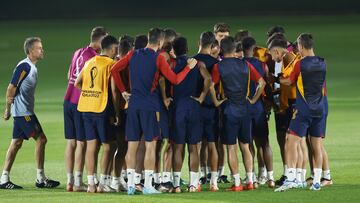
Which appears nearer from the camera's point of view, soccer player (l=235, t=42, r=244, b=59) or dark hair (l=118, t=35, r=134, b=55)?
dark hair (l=118, t=35, r=134, b=55)

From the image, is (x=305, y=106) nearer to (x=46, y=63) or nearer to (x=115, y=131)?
(x=115, y=131)

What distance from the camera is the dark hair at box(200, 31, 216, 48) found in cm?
1387

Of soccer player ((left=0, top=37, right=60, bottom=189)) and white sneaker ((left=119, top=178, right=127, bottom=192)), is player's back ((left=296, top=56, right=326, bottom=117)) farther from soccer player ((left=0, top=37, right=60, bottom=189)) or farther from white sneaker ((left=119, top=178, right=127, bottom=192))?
soccer player ((left=0, top=37, right=60, bottom=189))

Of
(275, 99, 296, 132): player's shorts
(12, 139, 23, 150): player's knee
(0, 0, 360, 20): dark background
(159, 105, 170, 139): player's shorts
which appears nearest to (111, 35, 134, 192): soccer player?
(159, 105, 170, 139): player's shorts

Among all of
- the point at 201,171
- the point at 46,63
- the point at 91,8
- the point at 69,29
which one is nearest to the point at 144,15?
the point at 91,8

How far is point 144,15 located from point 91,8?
2.42 m

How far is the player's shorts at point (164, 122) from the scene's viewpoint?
45.1 ft

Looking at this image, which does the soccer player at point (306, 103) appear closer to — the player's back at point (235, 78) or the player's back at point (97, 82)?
the player's back at point (235, 78)

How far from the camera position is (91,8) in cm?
5009

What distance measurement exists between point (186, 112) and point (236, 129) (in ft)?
2.09

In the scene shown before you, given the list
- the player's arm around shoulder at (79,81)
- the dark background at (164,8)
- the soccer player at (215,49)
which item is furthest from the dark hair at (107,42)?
the dark background at (164,8)

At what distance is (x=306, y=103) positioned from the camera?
541 inches

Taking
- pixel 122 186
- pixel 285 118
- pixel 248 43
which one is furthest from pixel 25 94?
pixel 285 118

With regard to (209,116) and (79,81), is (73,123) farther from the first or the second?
(209,116)
